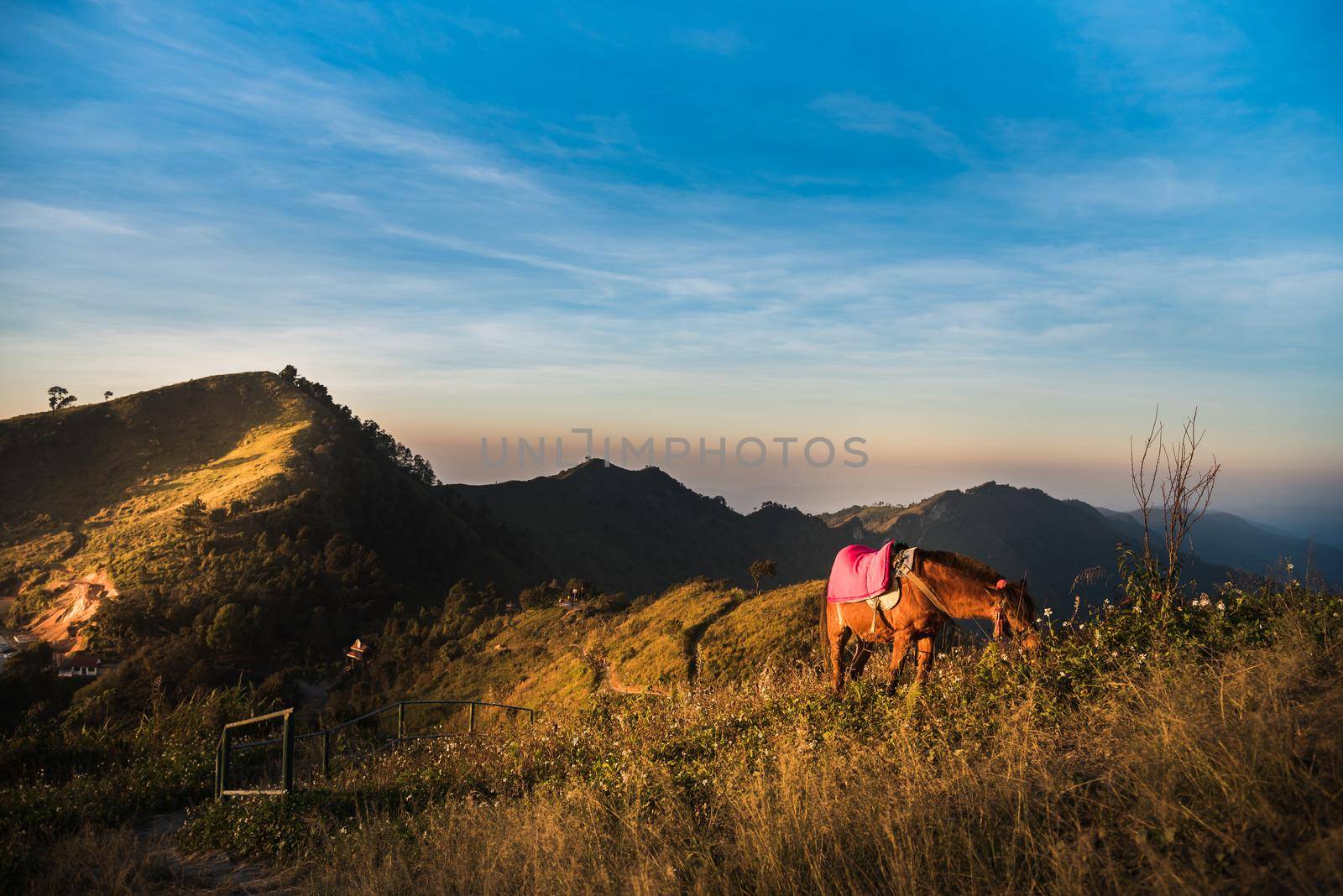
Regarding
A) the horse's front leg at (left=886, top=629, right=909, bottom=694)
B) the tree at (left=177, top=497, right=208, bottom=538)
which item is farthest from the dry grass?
the tree at (left=177, top=497, right=208, bottom=538)

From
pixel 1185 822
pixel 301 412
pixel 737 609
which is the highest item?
pixel 301 412

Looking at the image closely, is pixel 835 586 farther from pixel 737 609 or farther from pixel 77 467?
pixel 77 467

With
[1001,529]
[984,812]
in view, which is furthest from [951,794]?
[1001,529]

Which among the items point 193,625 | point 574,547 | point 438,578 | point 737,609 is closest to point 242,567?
point 193,625

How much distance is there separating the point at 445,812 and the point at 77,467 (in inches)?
3656

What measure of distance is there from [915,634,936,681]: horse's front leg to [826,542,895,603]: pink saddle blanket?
606 millimetres

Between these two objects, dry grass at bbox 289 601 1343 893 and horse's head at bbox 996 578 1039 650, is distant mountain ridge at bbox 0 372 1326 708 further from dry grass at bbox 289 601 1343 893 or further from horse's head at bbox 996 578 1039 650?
dry grass at bbox 289 601 1343 893

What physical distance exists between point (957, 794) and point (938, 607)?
8.74ft

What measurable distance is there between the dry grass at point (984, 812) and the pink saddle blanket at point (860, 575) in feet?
5.22

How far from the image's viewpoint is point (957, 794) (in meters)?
4.32

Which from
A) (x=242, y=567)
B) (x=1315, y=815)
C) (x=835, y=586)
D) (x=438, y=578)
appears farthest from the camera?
(x=438, y=578)

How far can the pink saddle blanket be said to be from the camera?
24.2ft

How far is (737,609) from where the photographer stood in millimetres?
26812

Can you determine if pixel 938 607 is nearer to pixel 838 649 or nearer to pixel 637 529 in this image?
pixel 838 649
